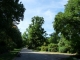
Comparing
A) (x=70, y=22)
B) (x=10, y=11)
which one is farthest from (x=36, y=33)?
(x=10, y=11)

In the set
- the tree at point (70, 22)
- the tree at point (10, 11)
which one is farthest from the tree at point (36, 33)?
the tree at point (10, 11)

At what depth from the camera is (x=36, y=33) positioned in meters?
101

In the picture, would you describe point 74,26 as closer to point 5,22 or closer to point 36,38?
point 5,22

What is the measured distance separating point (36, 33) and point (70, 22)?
223ft

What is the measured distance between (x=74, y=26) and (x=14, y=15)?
35.7ft

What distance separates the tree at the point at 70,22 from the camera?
3312 cm

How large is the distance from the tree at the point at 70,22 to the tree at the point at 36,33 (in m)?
62.7

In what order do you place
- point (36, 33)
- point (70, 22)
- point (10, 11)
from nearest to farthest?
point (10, 11), point (70, 22), point (36, 33)

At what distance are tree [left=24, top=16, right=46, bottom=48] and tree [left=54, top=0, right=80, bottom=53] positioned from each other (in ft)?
206

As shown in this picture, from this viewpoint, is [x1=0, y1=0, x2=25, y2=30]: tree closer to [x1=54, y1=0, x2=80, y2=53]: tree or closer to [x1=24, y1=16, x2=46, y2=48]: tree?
[x1=54, y1=0, x2=80, y2=53]: tree

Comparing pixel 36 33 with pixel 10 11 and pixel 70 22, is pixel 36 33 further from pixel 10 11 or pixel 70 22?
pixel 10 11

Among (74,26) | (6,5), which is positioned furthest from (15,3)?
(74,26)

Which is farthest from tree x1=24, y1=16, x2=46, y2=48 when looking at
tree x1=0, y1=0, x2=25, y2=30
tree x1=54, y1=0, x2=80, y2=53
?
tree x1=0, y1=0, x2=25, y2=30

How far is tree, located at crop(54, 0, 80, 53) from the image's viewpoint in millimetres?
33125
